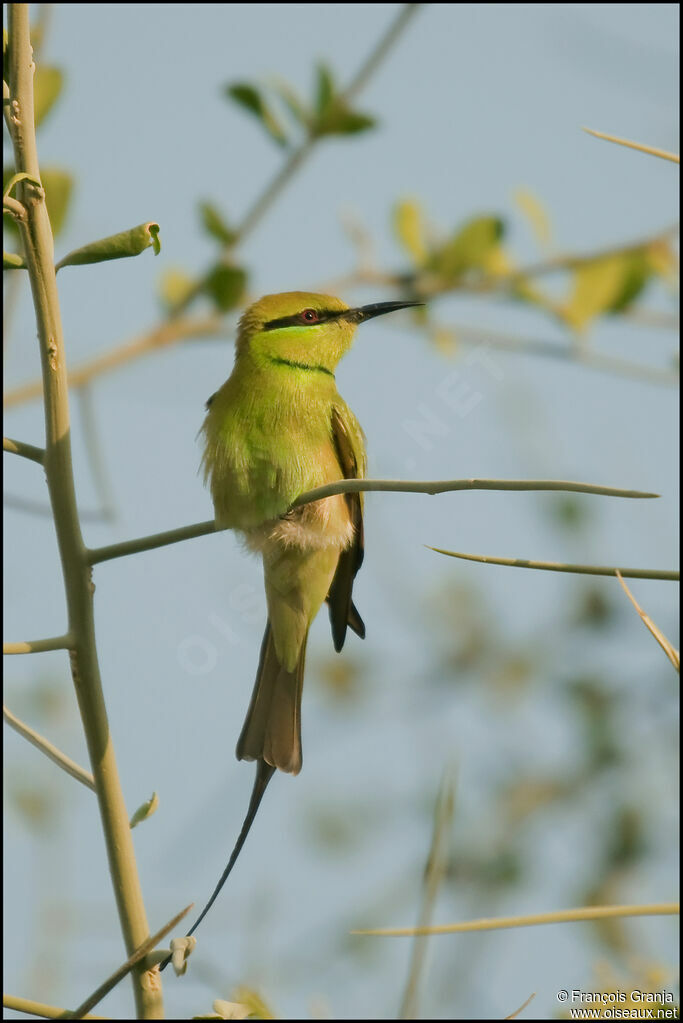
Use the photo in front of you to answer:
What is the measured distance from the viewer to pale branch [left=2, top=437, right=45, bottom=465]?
3.53 ft

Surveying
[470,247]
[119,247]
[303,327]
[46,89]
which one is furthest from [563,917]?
[303,327]

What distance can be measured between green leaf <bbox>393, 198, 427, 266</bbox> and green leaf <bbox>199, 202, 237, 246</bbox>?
0.50m

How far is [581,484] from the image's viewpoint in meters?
0.94

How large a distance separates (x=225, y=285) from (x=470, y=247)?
0.54m

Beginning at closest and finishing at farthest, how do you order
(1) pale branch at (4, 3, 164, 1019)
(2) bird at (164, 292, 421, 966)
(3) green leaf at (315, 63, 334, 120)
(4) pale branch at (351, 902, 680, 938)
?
(4) pale branch at (351, 902, 680, 938) → (1) pale branch at (4, 3, 164, 1019) → (3) green leaf at (315, 63, 334, 120) → (2) bird at (164, 292, 421, 966)

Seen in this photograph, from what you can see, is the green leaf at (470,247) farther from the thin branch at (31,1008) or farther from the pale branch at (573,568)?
the thin branch at (31,1008)

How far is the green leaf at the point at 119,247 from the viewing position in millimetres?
1072

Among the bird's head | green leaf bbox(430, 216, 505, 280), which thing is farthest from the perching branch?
the bird's head

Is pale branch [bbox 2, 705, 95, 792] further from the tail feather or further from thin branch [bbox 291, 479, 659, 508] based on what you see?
the tail feather

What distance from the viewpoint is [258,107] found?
2.08 meters

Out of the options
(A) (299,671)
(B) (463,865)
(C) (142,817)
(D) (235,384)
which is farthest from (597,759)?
(C) (142,817)

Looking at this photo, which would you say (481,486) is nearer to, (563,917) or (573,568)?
(573,568)

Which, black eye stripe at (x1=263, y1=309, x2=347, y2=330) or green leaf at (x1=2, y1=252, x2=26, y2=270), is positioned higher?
black eye stripe at (x1=263, y1=309, x2=347, y2=330)

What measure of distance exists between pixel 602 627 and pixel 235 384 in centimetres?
117
